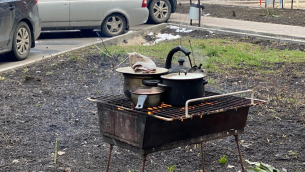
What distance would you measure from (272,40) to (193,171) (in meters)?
7.60

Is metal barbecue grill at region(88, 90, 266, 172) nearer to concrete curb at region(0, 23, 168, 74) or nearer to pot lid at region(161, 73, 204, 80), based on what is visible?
pot lid at region(161, 73, 204, 80)

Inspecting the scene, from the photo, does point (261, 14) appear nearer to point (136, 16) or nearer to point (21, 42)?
point (136, 16)

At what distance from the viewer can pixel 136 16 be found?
1405 cm

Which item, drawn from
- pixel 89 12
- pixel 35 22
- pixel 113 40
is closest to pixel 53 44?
pixel 89 12

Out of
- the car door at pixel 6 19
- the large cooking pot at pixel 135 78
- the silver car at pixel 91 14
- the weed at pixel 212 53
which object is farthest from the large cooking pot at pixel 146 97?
the silver car at pixel 91 14

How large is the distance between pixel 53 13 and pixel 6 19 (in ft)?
12.2

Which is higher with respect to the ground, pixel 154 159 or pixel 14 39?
pixel 14 39

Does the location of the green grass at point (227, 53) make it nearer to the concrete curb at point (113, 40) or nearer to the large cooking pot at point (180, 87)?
the concrete curb at point (113, 40)

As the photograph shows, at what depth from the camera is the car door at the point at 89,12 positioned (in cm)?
1346

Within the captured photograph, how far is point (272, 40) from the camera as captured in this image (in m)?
11.8

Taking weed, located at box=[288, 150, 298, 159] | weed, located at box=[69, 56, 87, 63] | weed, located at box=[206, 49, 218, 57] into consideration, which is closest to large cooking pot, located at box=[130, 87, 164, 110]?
weed, located at box=[288, 150, 298, 159]

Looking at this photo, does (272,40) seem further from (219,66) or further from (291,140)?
(291,140)

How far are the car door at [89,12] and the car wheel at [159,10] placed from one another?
2475 mm

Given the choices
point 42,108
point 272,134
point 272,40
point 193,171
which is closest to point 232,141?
point 272,134
